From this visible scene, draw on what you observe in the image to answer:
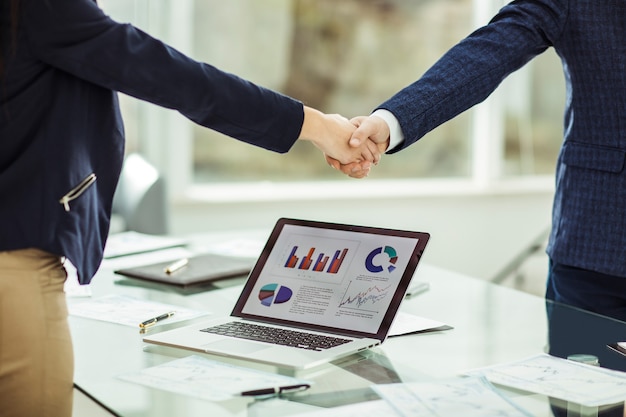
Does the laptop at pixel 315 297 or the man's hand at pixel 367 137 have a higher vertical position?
the man's hand at pixel 367 137

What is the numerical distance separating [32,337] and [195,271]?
0.86 metres

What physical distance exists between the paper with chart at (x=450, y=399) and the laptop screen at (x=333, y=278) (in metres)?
0.22

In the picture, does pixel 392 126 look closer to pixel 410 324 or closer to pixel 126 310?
pixel 410 324

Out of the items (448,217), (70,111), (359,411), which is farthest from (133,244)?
(448,217)

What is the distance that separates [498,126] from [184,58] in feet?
12.5

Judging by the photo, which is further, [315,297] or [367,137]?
[367,137]

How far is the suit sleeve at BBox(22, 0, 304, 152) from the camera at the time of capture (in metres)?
1.13

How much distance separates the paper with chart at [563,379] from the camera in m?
1.18

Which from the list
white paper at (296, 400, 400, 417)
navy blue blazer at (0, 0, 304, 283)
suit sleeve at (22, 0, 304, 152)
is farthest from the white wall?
white paper at (296, 400, 400, 417)

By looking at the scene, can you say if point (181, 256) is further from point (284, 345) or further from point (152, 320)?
point (284, 345)

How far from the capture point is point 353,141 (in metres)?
1.78

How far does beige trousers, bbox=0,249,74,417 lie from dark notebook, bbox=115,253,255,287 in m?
0.73

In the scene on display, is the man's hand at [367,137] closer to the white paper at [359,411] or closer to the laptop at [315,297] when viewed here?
the laptop at [315,297]

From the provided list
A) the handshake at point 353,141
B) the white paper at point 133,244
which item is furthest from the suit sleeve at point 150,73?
the white paper at point 133,244
